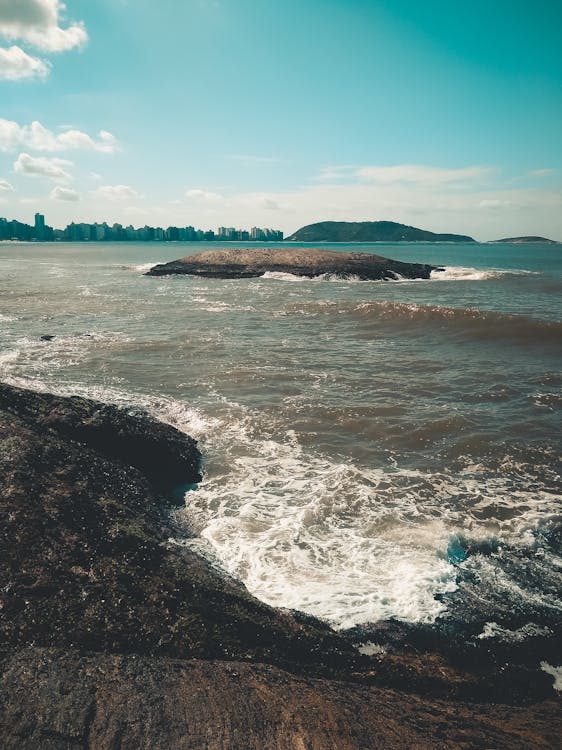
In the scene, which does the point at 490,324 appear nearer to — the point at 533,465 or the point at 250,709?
the point at 533,465

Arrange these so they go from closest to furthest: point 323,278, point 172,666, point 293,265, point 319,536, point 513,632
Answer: point 172,666
point 513,632
point 319,536
point 323,278
point 293,265

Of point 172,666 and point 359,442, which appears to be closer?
point 172,666

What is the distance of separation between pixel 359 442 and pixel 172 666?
7373mm

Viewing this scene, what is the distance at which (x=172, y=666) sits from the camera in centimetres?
368

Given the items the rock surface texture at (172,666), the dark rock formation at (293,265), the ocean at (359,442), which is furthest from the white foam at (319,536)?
the dark rock formation at (293,265)

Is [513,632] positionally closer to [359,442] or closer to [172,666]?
[172,666]

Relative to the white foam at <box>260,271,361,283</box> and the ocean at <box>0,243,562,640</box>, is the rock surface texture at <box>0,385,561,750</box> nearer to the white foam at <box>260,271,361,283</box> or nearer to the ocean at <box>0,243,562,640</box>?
the ocean at <box>0,243,562,640</box>

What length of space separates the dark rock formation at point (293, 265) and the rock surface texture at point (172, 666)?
49188mm

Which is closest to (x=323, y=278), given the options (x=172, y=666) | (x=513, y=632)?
(x=513, y=632)

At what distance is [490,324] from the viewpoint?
23734 mm

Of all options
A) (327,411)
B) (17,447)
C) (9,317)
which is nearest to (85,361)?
(327,411)

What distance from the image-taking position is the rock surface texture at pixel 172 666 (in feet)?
10.5

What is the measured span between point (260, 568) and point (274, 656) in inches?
82.2

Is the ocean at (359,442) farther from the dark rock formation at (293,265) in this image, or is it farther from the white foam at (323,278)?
the dark rock formation at (293,265)
